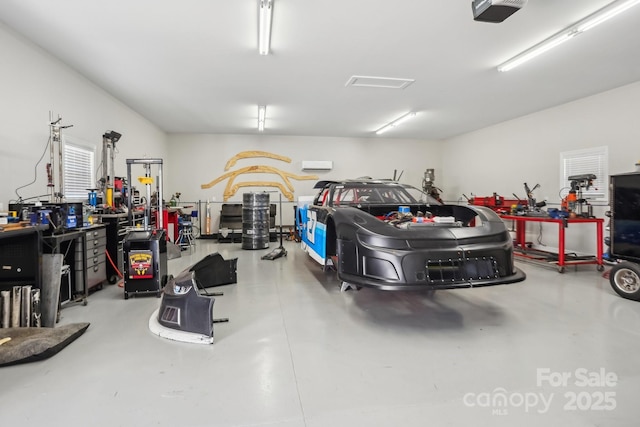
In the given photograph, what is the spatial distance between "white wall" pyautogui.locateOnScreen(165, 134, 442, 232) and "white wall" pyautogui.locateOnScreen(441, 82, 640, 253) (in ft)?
5.09

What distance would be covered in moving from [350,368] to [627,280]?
353 cm

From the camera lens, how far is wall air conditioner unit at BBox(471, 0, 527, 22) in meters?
2.49

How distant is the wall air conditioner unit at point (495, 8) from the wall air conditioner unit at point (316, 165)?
22.8ft

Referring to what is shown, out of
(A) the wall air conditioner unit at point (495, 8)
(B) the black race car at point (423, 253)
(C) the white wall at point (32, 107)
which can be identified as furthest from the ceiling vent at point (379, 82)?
(C) the white wall at point (32, 107)

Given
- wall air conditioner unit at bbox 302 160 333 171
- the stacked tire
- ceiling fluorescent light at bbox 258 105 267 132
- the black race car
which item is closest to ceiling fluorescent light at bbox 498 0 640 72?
the black race car

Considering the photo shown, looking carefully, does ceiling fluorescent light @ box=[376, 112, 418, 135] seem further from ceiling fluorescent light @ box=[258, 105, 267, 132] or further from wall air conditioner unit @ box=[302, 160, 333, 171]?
ceiling fluorescent light @ box=[258, 105, 267, 132]

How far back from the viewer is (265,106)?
6.39 metres

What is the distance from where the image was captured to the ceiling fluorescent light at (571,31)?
2939 mm

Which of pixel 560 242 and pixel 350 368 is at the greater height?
pixel 560 242

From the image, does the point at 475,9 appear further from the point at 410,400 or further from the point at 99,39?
the point at 99,39

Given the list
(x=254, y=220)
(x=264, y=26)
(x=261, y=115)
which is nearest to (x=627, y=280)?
(x=264, y=26)

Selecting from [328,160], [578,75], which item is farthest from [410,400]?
[328,160]

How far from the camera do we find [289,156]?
955 cm

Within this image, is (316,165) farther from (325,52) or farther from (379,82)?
(325,52)
